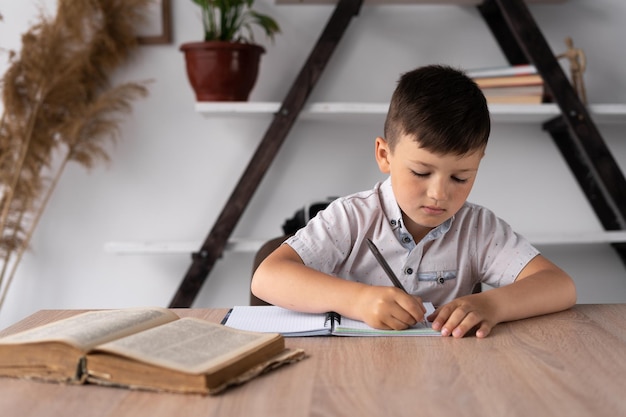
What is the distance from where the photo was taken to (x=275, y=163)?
9.66ft

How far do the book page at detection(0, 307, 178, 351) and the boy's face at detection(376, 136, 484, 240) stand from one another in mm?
497

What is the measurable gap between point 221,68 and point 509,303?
1.62m

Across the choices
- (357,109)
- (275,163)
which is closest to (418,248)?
(357,109)

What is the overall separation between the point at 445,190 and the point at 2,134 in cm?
198

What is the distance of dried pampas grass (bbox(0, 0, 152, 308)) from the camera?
278 centimetres

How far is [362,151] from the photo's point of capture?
9.68 ft

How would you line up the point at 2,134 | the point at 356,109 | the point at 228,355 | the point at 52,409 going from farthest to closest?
the point at 2,134, the point at 356,109, the point at 228,355, the point at 52,409

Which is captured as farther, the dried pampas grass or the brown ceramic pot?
the dried pampas grass

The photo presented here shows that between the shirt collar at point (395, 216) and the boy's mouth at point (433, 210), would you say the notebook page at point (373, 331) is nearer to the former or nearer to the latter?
the boy's mouth at point (433, 210)

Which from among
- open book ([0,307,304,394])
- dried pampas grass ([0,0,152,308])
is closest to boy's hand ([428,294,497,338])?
open book ([0,307,304,394])

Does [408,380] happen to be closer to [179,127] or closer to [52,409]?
[52,409]

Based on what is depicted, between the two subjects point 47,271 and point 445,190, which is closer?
point 445,190

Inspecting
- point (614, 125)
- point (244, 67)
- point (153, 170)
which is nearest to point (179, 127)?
point (153, 170)

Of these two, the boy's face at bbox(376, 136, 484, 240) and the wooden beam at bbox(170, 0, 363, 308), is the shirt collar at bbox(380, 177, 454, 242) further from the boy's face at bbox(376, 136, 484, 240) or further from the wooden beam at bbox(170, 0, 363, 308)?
the wooden beam at bbox(170, 0, 363, 308)
